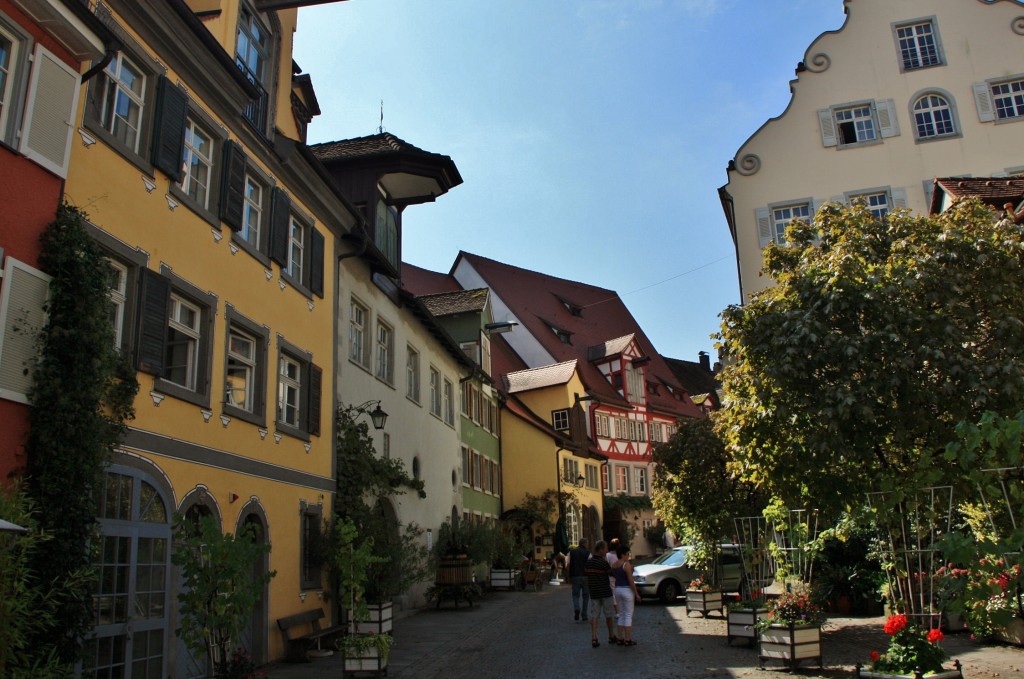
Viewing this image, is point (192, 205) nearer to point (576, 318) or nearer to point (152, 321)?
point (152, 321)

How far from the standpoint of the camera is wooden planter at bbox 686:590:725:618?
1708cm

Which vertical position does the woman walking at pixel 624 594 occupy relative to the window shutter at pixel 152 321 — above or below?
below

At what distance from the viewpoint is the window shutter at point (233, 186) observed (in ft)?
39.2

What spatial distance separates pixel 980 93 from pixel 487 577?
20108 millimetres

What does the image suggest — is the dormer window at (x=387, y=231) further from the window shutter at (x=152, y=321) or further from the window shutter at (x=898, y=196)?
the window shutter at (x=898, y=196)

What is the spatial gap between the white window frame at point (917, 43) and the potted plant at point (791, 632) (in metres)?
17.7

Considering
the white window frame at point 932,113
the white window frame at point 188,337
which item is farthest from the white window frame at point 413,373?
the white window frame at point 932,113

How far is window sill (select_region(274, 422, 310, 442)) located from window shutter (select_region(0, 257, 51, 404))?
5763 millimetres

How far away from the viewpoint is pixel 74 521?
7.61 metres

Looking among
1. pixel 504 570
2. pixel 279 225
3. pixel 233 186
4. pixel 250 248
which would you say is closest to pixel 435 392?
pixel 504 570

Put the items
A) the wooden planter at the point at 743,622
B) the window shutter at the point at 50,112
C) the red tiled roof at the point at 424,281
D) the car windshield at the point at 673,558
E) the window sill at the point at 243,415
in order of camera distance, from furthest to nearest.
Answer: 1. the red tiled roof at the point at 424,281
2. the car windshield at the point at 673,558
3. the wooden planter at the point at 743,622
4. the window sill at the point at 243,415
5. the window shutter at the point at 50,112

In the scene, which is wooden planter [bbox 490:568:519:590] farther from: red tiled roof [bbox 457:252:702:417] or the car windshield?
red tiled roof [bbox 457:252:702:417]

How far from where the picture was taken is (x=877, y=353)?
A: 35.8ft

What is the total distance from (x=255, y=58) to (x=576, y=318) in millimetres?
41101
